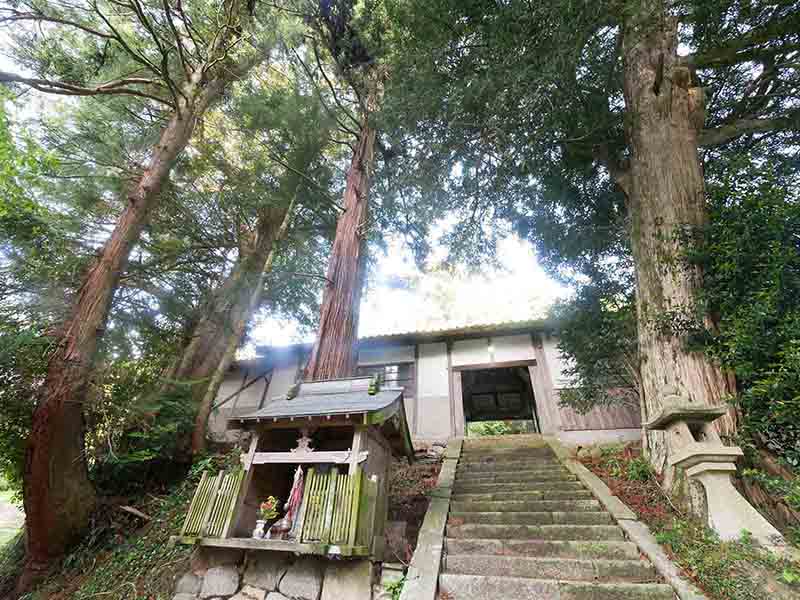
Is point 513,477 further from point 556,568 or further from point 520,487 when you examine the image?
point 556,568

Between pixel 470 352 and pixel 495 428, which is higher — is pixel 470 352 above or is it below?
below

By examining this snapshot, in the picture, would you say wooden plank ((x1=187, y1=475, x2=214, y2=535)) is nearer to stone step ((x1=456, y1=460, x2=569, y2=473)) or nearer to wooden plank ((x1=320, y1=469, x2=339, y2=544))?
wooden plank ((x1=320, y1=469, x2=339, y2=544))

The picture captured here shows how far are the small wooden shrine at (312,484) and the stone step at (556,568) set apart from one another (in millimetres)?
910

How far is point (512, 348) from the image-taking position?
29.0 ft

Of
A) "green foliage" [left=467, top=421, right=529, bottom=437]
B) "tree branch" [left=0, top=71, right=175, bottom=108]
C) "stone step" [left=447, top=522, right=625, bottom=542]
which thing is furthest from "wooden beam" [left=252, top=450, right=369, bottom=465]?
"green foliage" [left=467, top=421, right=529, bottom=437]

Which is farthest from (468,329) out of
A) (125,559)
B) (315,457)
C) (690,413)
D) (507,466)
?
(125,559)

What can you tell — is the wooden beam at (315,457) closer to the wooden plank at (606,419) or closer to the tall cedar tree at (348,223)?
the tall cedar tree at (348,223)

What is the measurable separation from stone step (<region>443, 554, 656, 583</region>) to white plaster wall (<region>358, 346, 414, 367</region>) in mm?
6051

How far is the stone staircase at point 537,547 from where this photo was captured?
9.48ft

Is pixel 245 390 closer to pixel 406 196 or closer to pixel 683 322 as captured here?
pixel 406 196

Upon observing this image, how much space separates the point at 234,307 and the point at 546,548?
728cm

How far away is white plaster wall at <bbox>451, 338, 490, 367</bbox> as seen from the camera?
29.2 feet

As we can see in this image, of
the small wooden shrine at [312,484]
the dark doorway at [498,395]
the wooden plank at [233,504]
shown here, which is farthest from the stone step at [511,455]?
the wooden plank at [233,504]

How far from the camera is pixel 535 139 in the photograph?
18.9ft
